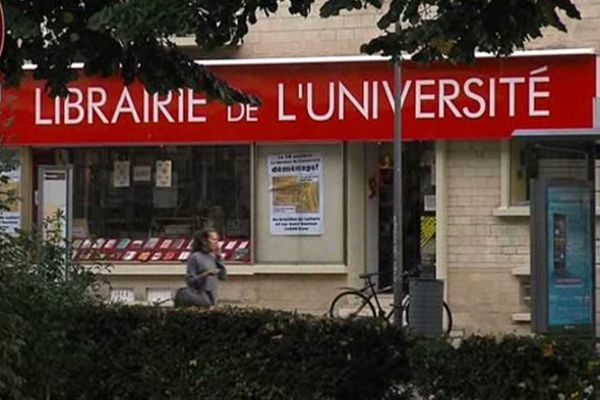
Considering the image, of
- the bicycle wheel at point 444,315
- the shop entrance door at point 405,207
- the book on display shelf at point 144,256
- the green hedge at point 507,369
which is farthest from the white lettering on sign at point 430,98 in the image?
the green hedge at point 507,369

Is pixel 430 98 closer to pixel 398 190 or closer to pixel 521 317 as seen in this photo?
pixel 398 190

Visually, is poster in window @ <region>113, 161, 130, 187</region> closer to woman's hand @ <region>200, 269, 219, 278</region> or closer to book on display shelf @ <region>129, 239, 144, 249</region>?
book on display shelf @ <region>129, 239, 144, 249</region>

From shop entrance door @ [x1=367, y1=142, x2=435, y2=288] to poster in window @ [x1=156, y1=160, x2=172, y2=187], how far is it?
307 centimetres

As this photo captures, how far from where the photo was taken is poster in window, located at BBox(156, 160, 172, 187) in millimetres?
19188

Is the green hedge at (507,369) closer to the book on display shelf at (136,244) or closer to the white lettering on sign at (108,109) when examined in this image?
the white lettering on sign at (108,109)

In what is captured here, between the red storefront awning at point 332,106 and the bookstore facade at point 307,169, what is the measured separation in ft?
0.07

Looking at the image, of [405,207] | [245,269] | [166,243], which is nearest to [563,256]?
→ [405,207]

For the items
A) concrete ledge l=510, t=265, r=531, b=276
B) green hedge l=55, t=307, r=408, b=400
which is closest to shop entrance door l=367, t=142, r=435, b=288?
concrete ledge l=510, t=265, r=531, b=276

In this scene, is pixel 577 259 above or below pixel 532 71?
below

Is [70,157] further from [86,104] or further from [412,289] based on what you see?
[412,289]

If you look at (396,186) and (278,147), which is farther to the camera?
(278,147)

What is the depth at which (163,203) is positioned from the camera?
19234 mm

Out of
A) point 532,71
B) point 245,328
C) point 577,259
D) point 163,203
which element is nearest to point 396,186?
point 532,71

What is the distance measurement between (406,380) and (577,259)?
377 centimetres
